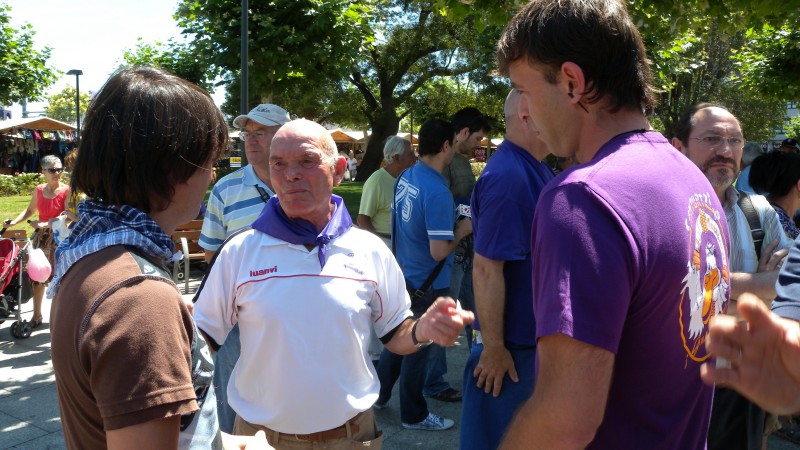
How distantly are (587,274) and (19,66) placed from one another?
2101 cm

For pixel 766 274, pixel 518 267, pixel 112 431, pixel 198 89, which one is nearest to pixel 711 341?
pixel 112 431

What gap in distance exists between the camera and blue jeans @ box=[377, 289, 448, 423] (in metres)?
4.55

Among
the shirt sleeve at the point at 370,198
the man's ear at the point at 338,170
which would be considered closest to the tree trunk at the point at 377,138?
the shirt sleeve at the point at 370,198

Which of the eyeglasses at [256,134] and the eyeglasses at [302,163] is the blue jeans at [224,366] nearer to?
the eyeglasses at [302,163]

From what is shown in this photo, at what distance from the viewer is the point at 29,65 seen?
1888 centimetres

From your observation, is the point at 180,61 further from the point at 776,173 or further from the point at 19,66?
the point at 776,173

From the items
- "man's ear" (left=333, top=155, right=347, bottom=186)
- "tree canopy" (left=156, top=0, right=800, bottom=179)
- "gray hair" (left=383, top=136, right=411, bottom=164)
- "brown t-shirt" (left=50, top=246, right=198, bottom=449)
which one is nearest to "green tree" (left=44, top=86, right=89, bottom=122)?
"tree canopy" (left=156, top=0, right=800, bottom=179)

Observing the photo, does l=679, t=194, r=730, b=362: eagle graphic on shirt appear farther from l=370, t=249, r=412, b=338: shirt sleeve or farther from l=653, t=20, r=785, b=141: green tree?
l=653, t=20, r=785, b=141: green tree

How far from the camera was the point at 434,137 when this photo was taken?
488 cm

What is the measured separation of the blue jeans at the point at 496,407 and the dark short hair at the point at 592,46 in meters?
1.28

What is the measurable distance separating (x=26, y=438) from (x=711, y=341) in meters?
4.73

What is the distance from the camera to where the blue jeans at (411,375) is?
4555 mm

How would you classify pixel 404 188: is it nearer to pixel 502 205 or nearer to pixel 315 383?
pixel 502 205

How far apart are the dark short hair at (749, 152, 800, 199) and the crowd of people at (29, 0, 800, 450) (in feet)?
7.58
